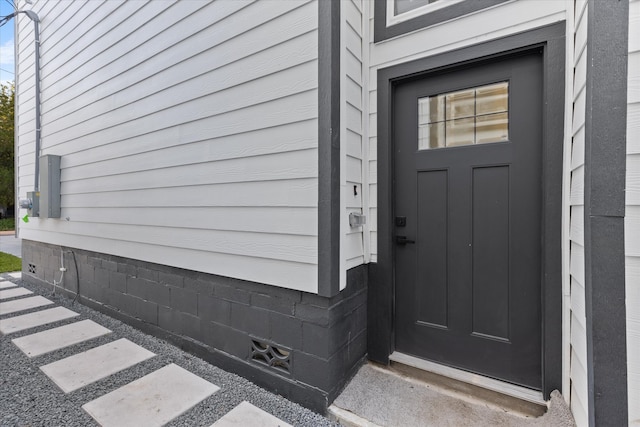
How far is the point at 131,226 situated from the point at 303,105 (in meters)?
2.22

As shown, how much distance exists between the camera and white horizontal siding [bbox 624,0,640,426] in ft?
3.64

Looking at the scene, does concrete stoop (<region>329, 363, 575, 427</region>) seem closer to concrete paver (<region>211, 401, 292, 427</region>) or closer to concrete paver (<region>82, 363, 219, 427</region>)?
concrete paver (<region>211, 401, 292, 427</region>)

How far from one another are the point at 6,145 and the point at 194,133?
64.4 ft

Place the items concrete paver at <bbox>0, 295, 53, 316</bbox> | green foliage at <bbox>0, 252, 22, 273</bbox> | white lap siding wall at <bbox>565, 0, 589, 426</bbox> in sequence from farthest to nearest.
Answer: green foliage at <bbox>0, 252, 22, 273</bbox> → concrete paver at <bbox>0, 295, 53, 316</bbox> → white lap siding wall at <bbox>565, 0, 589, 426</bbox>

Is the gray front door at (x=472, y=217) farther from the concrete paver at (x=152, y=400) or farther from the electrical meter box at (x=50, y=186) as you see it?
the electrical meter box at (x=50, y=186)

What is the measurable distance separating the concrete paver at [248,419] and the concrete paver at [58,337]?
180 cm

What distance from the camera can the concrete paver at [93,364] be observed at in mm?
2027

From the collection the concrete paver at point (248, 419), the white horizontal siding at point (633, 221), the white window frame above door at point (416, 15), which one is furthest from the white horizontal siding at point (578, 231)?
the concrete paver at point (248, 419)

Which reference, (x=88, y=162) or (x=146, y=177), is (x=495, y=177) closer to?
→ (x=146, y=177)

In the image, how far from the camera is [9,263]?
600 centimetres

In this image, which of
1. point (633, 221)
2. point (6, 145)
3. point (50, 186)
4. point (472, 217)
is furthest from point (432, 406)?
point (6, 145)

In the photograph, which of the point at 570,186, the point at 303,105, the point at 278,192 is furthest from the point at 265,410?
the point at 570,186

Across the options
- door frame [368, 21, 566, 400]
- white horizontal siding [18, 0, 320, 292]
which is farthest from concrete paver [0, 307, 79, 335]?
door frame [368, 21, 566, 400]

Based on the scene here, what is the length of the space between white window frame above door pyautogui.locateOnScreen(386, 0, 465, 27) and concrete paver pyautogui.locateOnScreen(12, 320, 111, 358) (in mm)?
3499
